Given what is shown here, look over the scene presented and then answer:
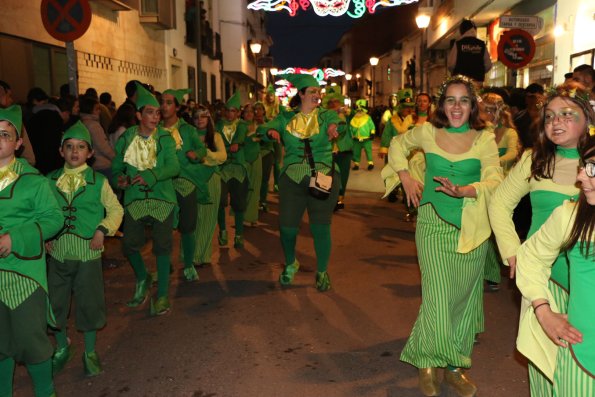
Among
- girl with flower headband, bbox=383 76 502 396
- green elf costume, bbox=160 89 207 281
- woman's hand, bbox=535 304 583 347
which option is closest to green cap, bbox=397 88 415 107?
green elf costume, bbox=160 89 207 281

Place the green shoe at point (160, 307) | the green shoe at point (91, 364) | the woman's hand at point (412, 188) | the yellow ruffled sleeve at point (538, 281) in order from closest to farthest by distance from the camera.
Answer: the yellow ruffled sleeve at point (538, 281) < the woman's hand at point (412, 188) < the green shoe at point (91, 364) < the green shoe at point (160, 307)

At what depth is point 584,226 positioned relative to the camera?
8.33 ft

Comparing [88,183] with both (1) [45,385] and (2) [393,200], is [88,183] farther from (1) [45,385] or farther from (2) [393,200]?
(2) [393,200]

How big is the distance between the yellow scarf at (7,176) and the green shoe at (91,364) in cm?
165

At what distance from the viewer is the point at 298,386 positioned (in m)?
4.52

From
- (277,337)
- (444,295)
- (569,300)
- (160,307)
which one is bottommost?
(277,337)

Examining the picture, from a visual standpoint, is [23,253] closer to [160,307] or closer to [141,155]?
[141,155]

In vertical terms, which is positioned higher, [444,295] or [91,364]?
[444,295]

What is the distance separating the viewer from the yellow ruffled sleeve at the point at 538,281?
Answer: 9.04 feet

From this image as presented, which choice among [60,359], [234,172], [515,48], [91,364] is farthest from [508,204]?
[515,48]

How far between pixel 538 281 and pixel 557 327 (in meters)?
0.26

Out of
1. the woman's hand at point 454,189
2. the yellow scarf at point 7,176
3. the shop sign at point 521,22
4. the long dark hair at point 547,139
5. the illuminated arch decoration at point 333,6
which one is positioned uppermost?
the illuminated arch decoration at point 333,6

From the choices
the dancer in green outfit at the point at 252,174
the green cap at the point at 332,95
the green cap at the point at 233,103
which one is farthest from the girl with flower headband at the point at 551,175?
the green cap at the point at 332,95

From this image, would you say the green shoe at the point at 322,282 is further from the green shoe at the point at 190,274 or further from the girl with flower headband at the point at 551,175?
the girl with flower headband at the point at 551,175
